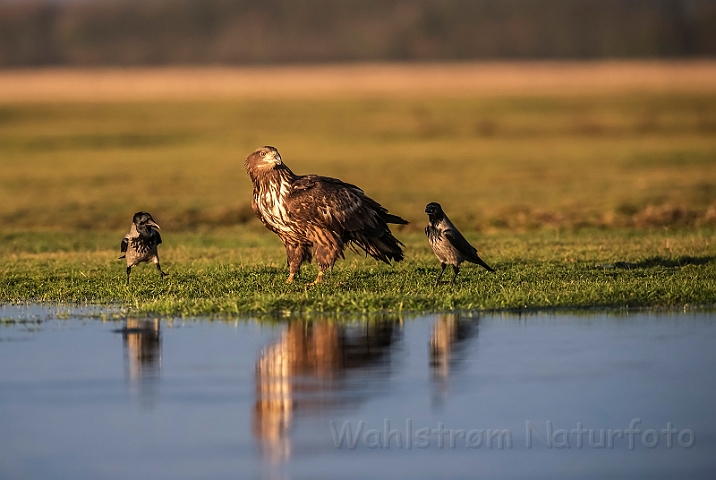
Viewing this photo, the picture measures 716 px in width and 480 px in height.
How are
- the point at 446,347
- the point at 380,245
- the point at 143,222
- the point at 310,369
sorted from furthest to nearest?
the point at 143,222 < the point at 380,245 < the point at 446,347 < the point at 310,369

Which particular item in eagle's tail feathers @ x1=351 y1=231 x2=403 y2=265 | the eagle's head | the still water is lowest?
the still water

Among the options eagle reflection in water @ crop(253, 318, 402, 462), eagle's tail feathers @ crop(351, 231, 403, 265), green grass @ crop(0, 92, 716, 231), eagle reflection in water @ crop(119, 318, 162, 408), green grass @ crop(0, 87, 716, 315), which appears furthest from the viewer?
green grass @ crop(0, 92, 716, 231)

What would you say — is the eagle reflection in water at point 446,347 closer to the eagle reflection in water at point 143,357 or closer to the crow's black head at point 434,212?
the crow's black head at point 434,212

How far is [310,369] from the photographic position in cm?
1053

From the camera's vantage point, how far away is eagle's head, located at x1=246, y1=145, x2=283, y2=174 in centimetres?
1508

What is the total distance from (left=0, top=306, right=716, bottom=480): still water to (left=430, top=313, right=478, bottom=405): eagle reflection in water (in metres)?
0.03

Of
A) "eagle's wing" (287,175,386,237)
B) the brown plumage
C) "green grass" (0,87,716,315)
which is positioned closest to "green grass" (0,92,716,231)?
"green grass" (0,87,716,315)

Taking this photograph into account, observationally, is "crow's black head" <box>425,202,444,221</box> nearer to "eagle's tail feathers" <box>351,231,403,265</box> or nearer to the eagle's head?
"eagle's tail feathers" <box>351,231,403,265</box>

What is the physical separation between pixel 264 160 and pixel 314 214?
0.96 meters

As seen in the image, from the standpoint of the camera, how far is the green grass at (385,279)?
13.5 m

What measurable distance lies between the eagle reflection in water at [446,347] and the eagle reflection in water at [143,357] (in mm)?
2291

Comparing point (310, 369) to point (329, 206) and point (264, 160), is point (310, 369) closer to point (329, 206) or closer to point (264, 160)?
point (329, 206)

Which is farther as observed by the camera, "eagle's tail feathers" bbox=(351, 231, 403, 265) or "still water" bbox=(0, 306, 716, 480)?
"eagle's tail feathers" bbox=(351, 231, 403, 265)

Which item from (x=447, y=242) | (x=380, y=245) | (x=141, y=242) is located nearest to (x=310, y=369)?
(x=447, y=242)
